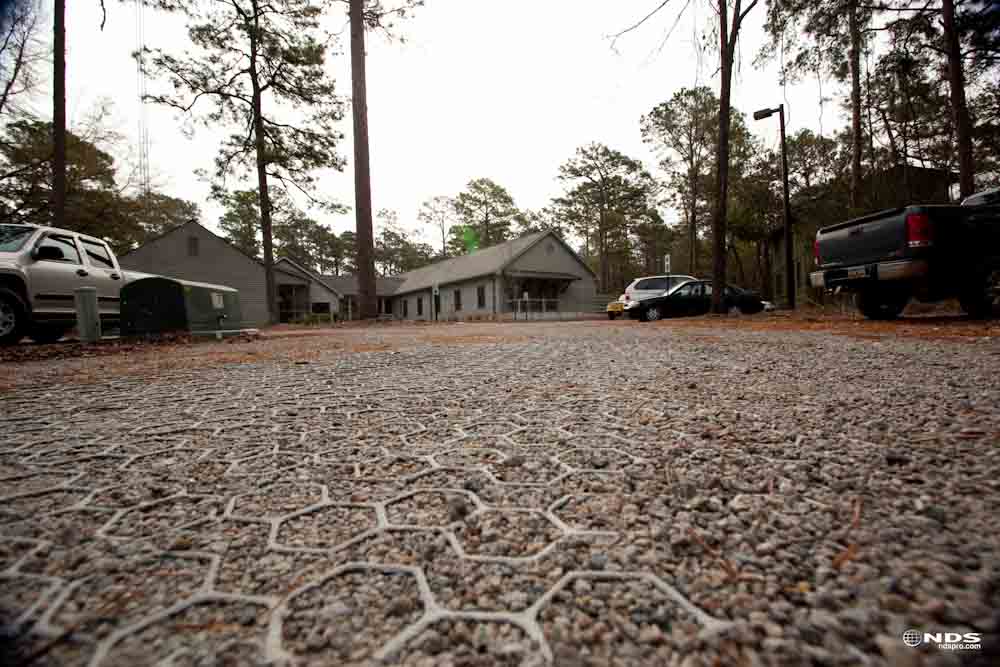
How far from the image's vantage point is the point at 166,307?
7008 millimetres

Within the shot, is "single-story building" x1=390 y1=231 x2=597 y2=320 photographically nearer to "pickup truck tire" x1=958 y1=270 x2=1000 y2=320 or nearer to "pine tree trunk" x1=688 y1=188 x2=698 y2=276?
"pine tree trunk" x1=688 y1=188 x2=698 y2=276

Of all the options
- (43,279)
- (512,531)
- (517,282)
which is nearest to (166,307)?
(43,279)

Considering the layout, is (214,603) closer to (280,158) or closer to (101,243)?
(101,243)

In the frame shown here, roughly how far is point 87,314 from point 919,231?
1176 centimetres

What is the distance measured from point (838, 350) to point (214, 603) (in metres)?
4.84

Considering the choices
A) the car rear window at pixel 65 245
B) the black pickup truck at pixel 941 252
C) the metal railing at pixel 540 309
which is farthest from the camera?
the metal railing at pixel 540 309

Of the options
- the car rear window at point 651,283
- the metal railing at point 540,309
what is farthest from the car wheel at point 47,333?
the metal railing at point 540,309

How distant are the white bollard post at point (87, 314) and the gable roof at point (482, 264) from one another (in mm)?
19442

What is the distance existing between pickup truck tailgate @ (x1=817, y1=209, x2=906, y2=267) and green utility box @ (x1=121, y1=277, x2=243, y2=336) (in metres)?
10.5

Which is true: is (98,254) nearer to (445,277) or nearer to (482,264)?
(482,264)

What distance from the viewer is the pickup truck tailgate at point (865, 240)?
18.2ft

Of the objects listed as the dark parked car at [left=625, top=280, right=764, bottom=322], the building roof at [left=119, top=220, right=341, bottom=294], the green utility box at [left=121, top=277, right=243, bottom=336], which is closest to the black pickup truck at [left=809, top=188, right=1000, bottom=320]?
the dark parked car at [left=625, top=280, right=764, bottom=322]

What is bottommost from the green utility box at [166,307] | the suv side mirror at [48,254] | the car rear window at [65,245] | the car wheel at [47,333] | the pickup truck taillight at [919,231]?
the car wheel at [47,333]

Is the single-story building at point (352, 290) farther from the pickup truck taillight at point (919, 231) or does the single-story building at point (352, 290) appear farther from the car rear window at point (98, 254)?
the pickup truck taillight at point (919, 231)
